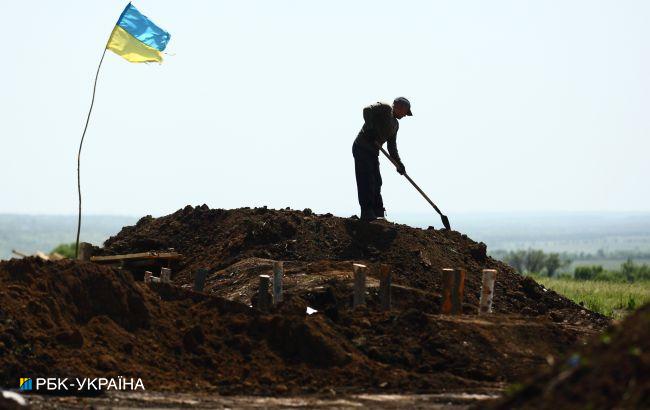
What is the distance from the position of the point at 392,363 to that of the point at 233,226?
9449 millimetres

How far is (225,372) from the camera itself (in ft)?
44.9

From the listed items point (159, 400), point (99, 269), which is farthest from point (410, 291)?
point (159, 400)

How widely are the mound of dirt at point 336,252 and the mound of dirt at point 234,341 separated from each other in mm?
3132

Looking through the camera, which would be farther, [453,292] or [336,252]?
[336,252]

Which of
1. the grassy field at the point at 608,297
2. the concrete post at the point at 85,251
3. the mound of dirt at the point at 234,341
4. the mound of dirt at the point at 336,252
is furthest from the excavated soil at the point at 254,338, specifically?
the grassy field at the point at 608,297

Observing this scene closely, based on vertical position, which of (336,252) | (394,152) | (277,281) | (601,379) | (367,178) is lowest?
(601,379)

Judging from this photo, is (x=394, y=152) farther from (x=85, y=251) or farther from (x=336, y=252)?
(x=85, y=251)

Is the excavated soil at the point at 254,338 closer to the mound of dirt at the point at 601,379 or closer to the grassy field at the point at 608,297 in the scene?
the mound of dirt at the point at 601,379

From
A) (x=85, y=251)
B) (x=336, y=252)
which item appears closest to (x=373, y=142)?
(x=336, y=252)

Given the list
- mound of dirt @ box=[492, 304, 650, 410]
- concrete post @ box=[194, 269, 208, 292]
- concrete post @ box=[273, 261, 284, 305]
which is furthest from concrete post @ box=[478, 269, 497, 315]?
mound of dirt @ box=[492, 304, 650, 410]

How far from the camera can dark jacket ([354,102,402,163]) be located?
20.6 meters

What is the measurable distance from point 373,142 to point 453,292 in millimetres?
4869

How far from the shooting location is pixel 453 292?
1644 centimetres

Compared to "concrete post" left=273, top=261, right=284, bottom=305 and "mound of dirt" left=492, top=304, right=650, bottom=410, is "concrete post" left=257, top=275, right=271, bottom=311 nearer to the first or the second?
"concrete post" left=273, top=261, right=284, bottom=305
